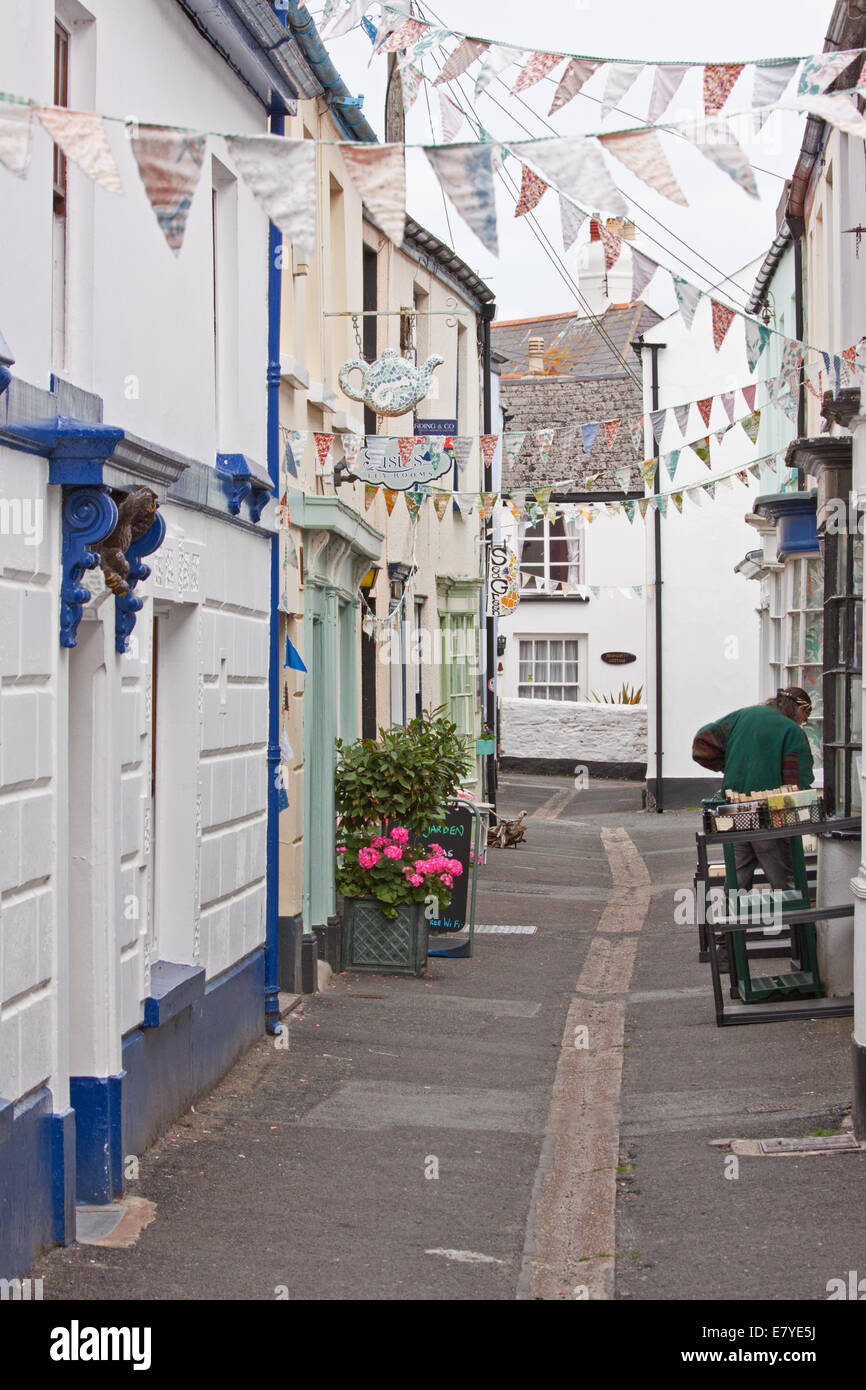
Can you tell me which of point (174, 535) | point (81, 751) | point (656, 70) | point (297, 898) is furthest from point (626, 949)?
point (656, 70)

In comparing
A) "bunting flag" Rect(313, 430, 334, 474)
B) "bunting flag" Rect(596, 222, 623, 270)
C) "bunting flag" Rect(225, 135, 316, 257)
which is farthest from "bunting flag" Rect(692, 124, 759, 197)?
"bunting flag" Rect(313, 430, 334, 474)

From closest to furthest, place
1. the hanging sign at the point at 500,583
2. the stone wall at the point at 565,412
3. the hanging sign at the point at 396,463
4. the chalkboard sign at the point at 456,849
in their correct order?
1. the hanging sign at the point at 396,463
2. the chalkboard sign at the point at 456,849
3. the hanging sign at the point at 500,583
4. the stone wall at the point at 565,412

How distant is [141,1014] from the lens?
23.0 ft

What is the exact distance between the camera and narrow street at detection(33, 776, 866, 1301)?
5551mm

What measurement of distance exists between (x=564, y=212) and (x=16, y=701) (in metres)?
2.70

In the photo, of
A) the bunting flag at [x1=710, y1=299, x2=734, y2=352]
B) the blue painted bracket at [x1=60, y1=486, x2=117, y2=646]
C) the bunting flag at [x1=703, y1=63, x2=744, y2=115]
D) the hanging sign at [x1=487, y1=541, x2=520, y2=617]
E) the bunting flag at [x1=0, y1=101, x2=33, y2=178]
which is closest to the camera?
the bunting flag at [x1=0, y1=101, x2=33, y2=178]

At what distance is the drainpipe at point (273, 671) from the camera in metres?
9.74

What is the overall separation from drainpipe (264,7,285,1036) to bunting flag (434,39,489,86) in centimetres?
329

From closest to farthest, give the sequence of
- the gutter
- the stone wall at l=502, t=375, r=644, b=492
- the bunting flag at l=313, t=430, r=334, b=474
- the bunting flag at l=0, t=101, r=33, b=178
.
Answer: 1. the bunting flag at l=0, t=101, r=33, b=178
2. the gutter
3. the bunting flag at l=313, t=430, r=334, b=474
4. the stone wall at l=502, t=375, r=644, b=492

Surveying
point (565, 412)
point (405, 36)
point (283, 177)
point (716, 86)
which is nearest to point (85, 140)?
point (283, 177)

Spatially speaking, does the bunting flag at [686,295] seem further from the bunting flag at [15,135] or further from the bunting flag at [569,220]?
the bunting flag at [15,135]

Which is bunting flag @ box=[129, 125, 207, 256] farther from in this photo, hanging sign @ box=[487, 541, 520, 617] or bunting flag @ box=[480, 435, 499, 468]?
hanging sign @ box=[487, 541, 520, 617]

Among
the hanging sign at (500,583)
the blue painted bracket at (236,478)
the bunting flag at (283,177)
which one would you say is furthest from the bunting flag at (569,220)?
the hanging sign at (500,583)

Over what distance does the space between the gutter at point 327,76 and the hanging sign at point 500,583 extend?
9323 millimetres
